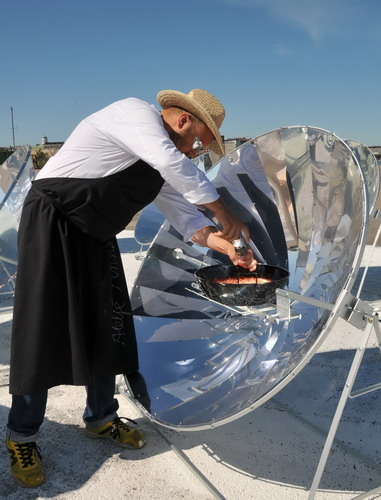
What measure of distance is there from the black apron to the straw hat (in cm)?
32

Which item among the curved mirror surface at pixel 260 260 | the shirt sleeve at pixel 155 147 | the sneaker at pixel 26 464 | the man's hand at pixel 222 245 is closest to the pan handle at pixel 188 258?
the curved mirror surface at pixel 260 260

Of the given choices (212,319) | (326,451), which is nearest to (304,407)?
(212,319)

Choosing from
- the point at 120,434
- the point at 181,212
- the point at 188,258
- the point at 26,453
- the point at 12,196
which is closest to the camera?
the point at 26,453

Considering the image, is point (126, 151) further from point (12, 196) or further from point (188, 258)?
point (12, 196)

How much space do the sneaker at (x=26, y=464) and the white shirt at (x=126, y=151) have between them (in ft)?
4.44

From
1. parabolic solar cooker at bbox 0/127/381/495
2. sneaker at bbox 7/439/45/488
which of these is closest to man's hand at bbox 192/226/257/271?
parabolic solar cooker at bbox 0/127/381/495

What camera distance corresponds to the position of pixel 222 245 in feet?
9.62

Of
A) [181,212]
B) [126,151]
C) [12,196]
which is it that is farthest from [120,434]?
[12,196]

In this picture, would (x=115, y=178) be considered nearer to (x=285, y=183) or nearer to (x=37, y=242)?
(x=37, y=242)

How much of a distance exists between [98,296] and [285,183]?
130 centimetres

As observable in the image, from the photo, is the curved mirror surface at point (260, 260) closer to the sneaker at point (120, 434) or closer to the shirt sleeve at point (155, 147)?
the sneaker at point (120, 434)

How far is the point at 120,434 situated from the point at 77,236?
3.80 ft

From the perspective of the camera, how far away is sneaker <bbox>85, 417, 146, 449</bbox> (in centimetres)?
296

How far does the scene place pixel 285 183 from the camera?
3.21 m
